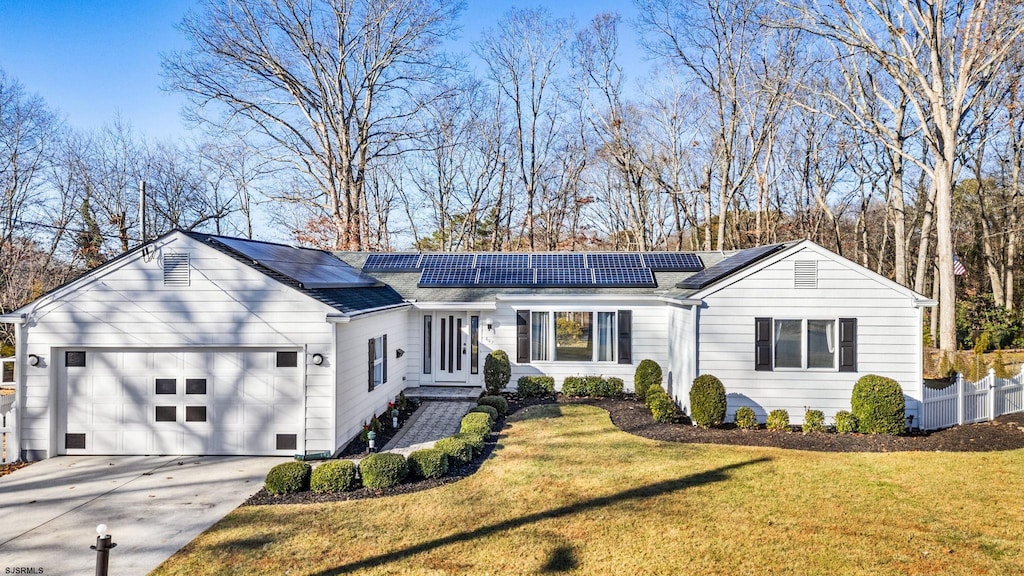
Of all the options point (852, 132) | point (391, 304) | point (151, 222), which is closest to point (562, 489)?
point (391, 304)

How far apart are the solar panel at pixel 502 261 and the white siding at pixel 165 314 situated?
788 cm

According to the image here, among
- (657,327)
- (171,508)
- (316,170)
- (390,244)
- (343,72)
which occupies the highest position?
(343,72)

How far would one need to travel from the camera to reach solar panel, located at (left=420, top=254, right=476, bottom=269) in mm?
16062

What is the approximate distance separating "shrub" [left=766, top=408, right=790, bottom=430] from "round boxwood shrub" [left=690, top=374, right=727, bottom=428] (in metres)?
1.01

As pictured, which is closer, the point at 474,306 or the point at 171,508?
the point at 171,508

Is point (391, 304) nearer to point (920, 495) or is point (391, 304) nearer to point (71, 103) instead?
point (920, 495)

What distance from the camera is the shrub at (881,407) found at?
9.73 metres

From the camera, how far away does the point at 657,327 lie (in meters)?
13.8

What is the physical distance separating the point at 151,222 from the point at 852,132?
36.9m

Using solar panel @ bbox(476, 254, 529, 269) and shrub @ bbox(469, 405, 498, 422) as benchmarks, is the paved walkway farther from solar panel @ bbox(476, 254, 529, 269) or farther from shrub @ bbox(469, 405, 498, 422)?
solar panel @ bbox(476, 254, 529, 269)

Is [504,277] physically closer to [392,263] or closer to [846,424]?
[392,263]

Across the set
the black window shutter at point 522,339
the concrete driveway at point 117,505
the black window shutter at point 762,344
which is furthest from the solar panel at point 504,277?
the concrete driveway at point 117,505

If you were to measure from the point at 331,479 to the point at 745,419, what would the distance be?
311 inches

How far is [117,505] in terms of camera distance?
6.65 meters
